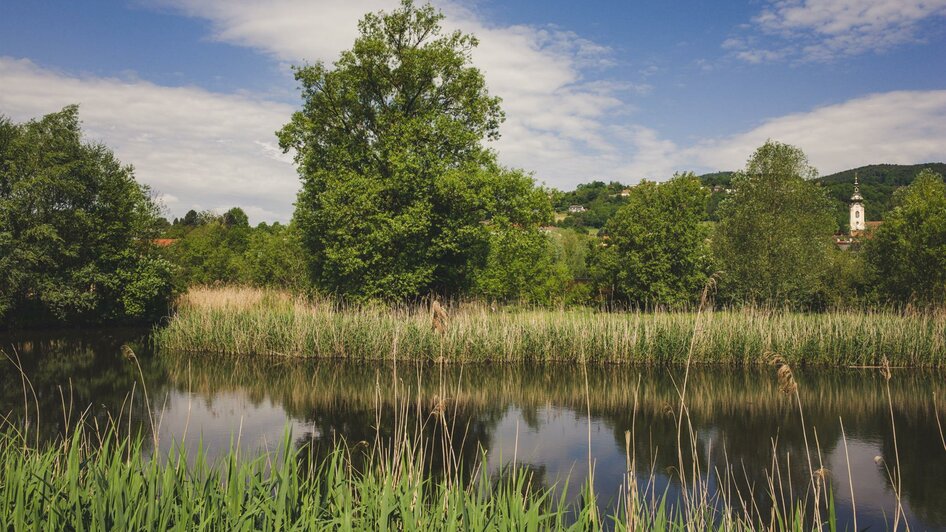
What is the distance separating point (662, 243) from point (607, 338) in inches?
474

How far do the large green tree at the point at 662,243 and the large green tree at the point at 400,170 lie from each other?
531 centimetres

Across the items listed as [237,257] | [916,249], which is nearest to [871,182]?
[916,249]

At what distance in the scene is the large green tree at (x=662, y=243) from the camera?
2838 cm

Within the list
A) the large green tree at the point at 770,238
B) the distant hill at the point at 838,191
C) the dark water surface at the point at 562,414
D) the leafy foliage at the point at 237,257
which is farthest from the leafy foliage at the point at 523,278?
the distant hill at the point at 838,191

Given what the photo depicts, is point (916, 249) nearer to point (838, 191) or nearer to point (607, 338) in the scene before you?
point (607, 338)

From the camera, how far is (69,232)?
84.7 feet

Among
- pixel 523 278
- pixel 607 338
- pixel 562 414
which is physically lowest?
pixel 562 414

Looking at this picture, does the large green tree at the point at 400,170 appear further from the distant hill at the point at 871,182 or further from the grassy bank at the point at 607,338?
the distant hill at the point at 871,182

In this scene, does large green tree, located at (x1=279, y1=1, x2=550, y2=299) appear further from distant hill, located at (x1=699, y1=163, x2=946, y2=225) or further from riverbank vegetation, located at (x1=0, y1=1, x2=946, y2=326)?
distant hill, located at (x1=699, y1=163, x2=946, y2=225)

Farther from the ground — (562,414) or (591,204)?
(591,204)

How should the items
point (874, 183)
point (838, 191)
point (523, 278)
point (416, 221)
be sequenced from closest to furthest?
1. point (416, 221)
2. point (523, 278)
3. point (838, 191)
4. point (874, 183)

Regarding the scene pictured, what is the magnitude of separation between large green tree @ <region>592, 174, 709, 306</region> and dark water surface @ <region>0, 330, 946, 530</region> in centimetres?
1163

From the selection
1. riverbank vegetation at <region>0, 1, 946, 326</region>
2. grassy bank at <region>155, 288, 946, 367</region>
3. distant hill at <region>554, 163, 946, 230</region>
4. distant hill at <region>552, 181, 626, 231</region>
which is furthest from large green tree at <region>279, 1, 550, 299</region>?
distant hill at <region>554, 163, 946, 230</region>

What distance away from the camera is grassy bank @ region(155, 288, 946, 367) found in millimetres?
17109
